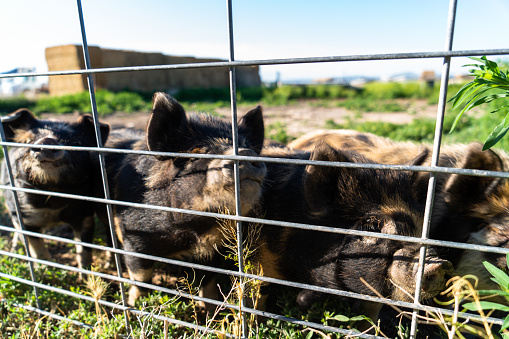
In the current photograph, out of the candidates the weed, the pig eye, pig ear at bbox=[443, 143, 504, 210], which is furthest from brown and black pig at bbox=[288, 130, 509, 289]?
the weed

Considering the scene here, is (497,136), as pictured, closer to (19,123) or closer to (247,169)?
(247,169)

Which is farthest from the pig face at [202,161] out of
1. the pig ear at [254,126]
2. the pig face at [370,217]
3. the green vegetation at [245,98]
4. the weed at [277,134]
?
the green vegetation at [245,98]

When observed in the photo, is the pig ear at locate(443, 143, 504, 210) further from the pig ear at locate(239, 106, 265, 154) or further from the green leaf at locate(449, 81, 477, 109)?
the pig ear at locate(239, 106, 265, 154)

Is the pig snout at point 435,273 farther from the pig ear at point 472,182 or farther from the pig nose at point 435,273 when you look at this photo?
the pig ear at point 472,182

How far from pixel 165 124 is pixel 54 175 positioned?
1.30 m

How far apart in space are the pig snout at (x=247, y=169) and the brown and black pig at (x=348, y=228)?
315mm

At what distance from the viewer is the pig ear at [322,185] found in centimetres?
238

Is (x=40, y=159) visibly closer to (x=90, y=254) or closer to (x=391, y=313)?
(x=90, y=254)

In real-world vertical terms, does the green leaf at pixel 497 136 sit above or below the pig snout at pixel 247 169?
above

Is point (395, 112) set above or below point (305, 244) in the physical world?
below

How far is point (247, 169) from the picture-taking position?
225cm

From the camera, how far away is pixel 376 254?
223cm

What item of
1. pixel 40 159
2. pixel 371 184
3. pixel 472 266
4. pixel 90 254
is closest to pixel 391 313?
pixel 472 266

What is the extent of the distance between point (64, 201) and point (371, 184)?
115 inches
